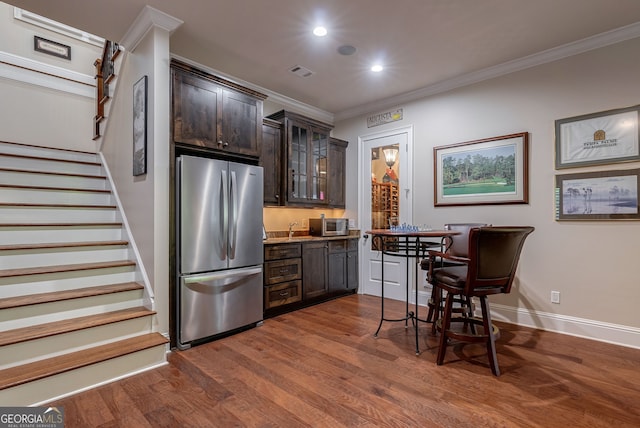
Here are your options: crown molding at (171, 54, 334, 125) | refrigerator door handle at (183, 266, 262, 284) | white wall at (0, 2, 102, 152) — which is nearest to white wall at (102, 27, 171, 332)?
refrigerator door handle at (183, 266, 262, 284)

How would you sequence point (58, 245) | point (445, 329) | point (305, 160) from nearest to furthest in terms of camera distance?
point (445, 329)
point (58, 245)
point (305, 160)

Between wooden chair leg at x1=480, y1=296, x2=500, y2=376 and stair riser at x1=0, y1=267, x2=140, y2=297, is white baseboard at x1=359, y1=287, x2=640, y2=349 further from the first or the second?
stair riser at x1=0, y1=267, x2=140, y2=297

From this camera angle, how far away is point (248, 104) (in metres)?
3.42

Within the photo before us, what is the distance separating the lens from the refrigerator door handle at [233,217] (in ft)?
10.1

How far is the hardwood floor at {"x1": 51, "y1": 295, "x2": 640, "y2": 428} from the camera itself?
1.78 metres

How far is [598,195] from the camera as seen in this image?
9.77 ft

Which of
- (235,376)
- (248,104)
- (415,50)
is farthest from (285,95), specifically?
(235,376)

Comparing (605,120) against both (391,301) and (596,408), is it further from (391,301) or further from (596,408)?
(391,301)

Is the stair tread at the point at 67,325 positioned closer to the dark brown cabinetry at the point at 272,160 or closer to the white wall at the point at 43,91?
the dark brown cabinetry at the point at 272,160

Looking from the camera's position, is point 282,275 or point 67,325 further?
point 282,275

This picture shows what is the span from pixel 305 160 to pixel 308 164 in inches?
3.0

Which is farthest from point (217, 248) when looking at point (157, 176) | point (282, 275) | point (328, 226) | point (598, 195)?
point (598, 195)

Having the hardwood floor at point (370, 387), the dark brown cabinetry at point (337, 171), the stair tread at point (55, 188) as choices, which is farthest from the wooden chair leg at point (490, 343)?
the stair tread at point (55, 188)

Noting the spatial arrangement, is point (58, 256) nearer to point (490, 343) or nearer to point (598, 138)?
point (490, 343)
